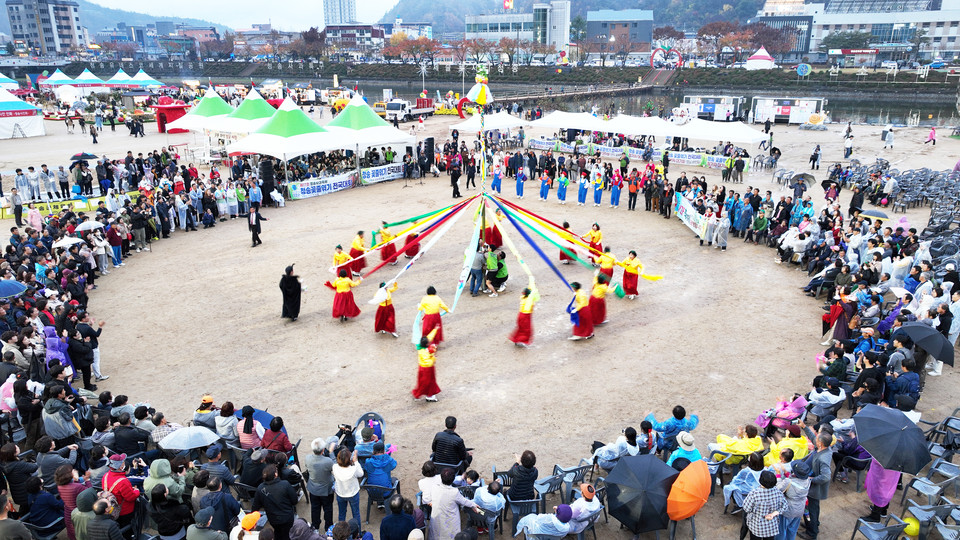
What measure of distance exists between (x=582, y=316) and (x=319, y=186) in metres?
14.6

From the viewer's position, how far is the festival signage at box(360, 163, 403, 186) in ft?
80.6

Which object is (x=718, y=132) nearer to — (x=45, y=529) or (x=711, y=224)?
(x=711, y=224)

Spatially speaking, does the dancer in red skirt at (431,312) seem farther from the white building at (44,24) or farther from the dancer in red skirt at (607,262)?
the white building at (44,24)

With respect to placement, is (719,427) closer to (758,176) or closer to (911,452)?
(911,452)

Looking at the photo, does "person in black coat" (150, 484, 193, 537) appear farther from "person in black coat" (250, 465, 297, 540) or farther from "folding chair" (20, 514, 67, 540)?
"folding chair" (20, 514, 67, 540)

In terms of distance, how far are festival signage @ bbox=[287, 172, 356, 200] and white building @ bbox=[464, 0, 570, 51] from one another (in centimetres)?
11424

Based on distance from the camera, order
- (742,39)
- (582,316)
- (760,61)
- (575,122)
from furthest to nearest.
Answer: (742,39), (760,61), (575,122), (582,316)

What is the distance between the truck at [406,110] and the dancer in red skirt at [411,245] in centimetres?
2564

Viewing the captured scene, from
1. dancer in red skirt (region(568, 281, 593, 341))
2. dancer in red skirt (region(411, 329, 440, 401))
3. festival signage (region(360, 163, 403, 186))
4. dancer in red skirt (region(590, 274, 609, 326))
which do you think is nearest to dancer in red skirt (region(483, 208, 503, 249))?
dancer in red skirt (region(590, 274, 609, 326))

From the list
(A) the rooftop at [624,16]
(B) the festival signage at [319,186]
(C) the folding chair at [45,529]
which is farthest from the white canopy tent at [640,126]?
(A) the rooftop at [624,16]

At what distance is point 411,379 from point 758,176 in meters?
21.2

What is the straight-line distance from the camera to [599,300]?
39.1ft

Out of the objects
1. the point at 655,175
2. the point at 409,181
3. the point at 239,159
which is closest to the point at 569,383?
the point at 655,175

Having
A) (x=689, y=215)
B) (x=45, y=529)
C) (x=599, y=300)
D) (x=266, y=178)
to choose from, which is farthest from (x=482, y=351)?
(x=266, y=178)
